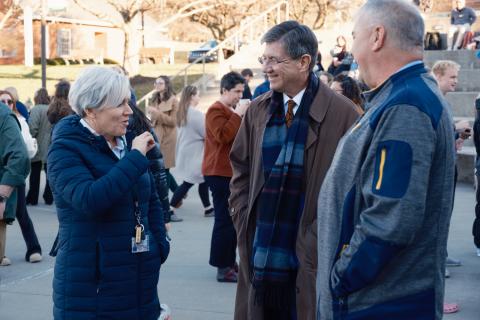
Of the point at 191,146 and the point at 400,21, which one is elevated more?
the point at 400,21

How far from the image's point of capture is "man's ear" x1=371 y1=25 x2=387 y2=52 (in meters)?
2.71

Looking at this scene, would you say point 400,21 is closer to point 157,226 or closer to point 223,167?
point 157,226

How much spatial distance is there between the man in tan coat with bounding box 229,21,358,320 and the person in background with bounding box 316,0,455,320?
1094 millimetres

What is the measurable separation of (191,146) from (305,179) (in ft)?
21.5

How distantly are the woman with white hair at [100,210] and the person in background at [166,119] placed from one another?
23.9ft

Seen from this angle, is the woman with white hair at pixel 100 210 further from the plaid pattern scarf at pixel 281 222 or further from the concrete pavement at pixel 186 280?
the concrete pavement at pixel 186 280

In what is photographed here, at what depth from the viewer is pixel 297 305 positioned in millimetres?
3902

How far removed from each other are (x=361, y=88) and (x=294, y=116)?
345 centimetres

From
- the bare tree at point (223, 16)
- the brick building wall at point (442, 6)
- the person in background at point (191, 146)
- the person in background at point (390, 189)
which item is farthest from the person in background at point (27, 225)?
the bare tree at point (223, 16)

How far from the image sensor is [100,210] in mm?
3506

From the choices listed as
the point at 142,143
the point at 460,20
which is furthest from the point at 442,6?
the point at 142,143

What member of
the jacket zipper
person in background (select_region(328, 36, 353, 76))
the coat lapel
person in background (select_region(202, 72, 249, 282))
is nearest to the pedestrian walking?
person in background (select_region(202, 72, 249, 282))

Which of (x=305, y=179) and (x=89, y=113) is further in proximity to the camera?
(x=305, y=179)

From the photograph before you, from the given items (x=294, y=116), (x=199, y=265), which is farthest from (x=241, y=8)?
(x=294, y=116)
